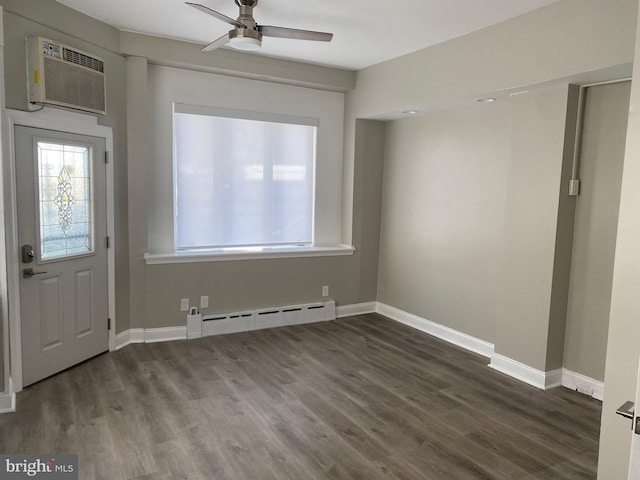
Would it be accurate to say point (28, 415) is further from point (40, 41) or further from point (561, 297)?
point (561, 297)

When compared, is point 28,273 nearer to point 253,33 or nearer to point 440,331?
point 253,33

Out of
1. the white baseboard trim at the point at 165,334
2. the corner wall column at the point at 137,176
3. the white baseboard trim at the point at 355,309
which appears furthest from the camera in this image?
the white baseboard trim at the point at 355,309

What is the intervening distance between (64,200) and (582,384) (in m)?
4.32

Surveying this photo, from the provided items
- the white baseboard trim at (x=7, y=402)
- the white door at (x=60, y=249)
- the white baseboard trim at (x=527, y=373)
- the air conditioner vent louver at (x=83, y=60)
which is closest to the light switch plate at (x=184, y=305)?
the white door at (x=60, y=249)

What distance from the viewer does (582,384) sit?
3.60 metres

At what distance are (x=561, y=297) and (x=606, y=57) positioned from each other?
5.81ft

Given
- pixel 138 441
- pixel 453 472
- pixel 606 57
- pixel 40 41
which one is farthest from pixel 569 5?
pixel 138 441

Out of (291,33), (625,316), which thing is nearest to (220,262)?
(291,33)

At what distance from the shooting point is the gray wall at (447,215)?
4.30m

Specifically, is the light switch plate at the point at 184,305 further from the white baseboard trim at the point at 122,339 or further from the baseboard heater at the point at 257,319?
the white baseboard trim at the point at 122,339

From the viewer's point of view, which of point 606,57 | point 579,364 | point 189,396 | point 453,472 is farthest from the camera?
point 579,364

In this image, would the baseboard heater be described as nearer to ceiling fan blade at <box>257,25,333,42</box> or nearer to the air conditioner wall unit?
the air conditioner wall unit

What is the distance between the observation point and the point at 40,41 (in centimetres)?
326

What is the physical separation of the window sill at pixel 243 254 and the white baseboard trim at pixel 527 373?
7.02 feet
